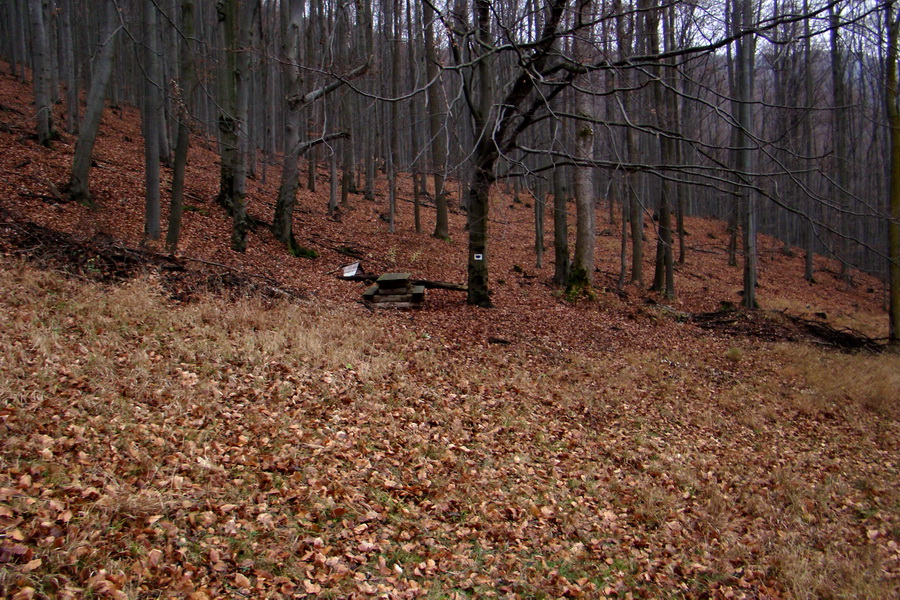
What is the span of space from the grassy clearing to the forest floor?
0.03 m

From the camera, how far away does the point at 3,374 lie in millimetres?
4824

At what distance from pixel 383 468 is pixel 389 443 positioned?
1.59ft

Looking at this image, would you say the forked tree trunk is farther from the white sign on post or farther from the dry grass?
the dry grass

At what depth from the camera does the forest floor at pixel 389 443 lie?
3693 mm

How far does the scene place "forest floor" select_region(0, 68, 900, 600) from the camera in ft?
12.1

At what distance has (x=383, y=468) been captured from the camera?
203 inches

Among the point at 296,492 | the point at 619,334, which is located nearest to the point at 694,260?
the point at 619,334

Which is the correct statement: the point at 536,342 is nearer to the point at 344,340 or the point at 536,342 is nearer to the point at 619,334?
the point at 619,334

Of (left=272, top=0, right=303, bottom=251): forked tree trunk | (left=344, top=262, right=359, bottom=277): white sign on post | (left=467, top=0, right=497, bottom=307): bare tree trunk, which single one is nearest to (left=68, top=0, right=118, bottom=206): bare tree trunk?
(left=272, top=0, right=303, bottom=251): forked tree trunk

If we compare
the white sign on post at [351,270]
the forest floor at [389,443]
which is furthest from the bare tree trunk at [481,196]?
the white sign on post at [351,270]

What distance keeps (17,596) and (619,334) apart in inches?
409

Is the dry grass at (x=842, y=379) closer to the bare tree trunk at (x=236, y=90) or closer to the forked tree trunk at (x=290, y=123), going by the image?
the forked tree trunk at (x=290, y=123)

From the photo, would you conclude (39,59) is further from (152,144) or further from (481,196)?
(481,196)

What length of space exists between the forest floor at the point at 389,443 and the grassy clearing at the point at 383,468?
0.08ft
